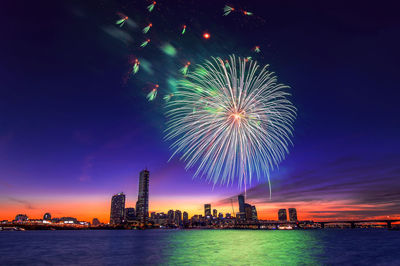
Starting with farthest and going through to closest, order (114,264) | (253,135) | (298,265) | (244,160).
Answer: (114,264) → (298,265) → (253,135) → (244,160)

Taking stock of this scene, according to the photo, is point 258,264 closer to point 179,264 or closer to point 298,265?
point 298,265

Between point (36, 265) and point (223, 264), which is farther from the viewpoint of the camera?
point (36, 265)

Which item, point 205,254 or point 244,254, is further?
point 205,254

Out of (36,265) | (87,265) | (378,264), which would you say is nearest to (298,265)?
(378,264)

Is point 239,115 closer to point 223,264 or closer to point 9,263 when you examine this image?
point 223,264

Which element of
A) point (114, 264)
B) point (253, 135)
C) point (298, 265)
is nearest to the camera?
point (253, 135)

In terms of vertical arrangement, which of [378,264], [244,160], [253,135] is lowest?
[378,264]

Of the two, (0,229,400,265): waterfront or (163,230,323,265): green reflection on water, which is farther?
(0,229,400,265): waterfront

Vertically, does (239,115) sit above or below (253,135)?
above

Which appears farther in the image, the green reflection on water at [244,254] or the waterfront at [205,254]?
the waterfront at [205,254]

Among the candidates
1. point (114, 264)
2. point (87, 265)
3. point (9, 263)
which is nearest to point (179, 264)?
point (114, 264)
